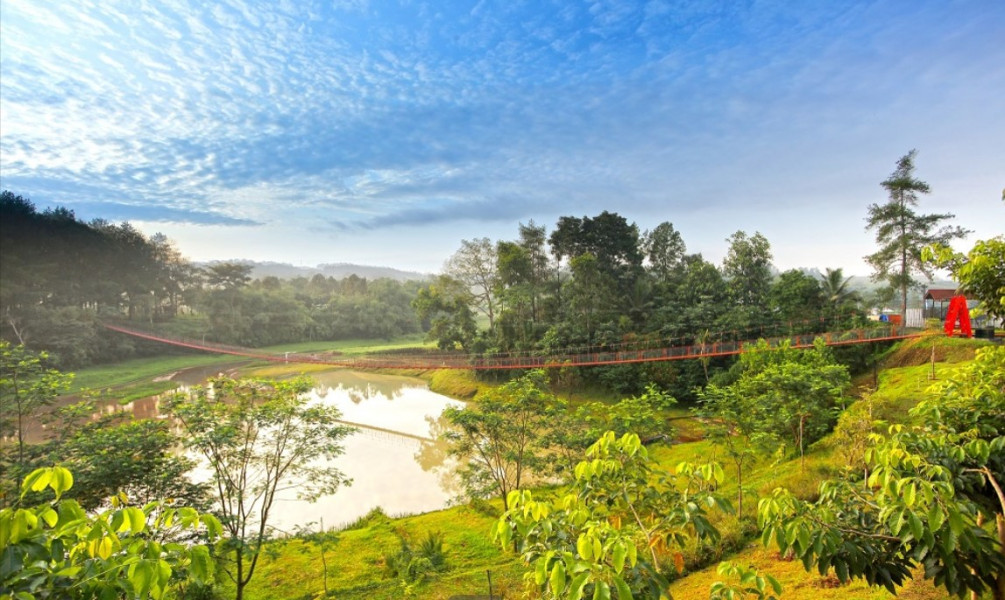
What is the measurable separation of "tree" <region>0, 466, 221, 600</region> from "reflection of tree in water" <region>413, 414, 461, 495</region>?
26.3 feet

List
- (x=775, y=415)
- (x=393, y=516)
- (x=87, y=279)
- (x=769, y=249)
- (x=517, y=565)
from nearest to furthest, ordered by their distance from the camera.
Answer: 1. (x=517, y=565)
2. (x=775, y=415)
3. (x=393, y=516)
4. (x=769, y=249)
5. (x=87, y=279)

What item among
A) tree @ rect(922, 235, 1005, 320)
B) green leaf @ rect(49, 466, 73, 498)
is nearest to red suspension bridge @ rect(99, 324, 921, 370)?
tree @ rect(922, 235, 1005, 320)

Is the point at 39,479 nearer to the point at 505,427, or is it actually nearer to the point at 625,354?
the point at 505,427

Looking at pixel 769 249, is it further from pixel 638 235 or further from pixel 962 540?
pixel 962 540

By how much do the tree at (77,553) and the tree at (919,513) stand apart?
5.30ft

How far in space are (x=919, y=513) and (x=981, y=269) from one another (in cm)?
167

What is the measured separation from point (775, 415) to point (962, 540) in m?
5.26

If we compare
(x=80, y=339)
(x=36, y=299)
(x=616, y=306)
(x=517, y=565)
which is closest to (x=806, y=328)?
(x=616, y=306)

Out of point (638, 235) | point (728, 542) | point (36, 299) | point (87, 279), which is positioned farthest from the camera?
point (87, 279)

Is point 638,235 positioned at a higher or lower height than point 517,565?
higher

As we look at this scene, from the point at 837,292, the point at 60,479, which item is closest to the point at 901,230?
the point at 837,292

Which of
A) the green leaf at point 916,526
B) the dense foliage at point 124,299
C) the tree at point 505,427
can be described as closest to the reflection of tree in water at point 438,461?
the tree at point 505,427

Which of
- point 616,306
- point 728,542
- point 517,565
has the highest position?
point 616,306

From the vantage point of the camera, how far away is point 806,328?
12.9 m
